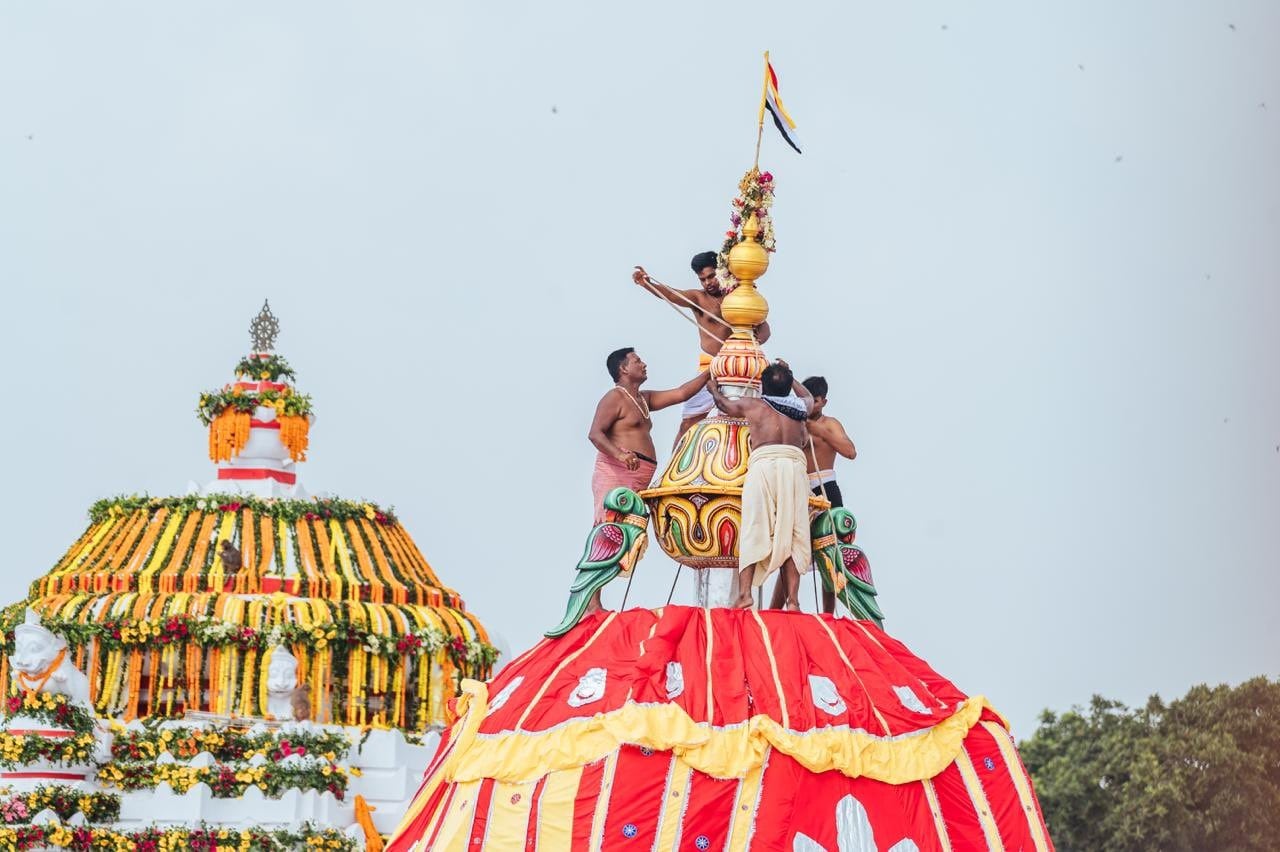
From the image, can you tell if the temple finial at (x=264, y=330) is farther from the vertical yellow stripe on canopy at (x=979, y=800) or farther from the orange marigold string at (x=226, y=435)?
the vertical yellow stripe on canopy at (x=979, y=800)

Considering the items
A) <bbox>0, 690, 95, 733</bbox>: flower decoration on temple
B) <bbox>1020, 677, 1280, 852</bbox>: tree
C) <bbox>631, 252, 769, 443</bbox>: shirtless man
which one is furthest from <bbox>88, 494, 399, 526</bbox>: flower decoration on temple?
<bbox>631, 252, 769, 443</bbox>: shirtless man

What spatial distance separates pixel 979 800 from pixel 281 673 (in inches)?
907

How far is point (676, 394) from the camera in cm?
2178

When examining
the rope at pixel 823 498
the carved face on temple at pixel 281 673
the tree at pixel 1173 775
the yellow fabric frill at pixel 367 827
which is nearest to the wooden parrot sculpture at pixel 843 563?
the rope at pixel 823 498

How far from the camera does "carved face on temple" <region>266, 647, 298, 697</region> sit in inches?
1631

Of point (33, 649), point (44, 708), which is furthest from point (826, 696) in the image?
point (33, 649)

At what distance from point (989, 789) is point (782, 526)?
241 centimetres

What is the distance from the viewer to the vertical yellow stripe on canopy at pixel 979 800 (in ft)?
64.3

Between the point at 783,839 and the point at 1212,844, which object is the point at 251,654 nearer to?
the point at 1212,844

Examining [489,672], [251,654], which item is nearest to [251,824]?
[251,654]

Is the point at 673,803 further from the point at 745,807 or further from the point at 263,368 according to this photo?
the point at 263,368

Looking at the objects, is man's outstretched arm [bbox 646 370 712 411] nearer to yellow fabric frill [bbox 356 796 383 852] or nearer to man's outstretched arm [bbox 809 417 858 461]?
man's outstretched arm [bbox 809 417 858 461]

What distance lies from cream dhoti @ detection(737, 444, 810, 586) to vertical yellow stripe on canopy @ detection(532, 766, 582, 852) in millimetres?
2256

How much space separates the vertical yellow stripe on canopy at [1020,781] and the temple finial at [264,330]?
27315 mm
